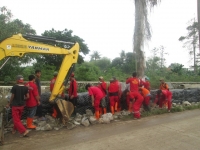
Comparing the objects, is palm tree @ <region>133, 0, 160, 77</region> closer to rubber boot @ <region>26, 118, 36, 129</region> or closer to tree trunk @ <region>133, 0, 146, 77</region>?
tree trunk @ <region>133, 0, 146, 77</region>

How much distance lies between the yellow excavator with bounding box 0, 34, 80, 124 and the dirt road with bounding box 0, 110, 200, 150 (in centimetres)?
85

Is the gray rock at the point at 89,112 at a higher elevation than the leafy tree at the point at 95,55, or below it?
below

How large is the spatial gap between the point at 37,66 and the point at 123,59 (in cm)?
2564

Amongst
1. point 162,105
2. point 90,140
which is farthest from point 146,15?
point 90,140

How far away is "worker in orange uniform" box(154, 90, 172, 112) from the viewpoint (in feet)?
28.1

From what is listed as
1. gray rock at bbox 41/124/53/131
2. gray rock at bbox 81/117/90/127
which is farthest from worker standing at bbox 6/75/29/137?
gray rock at bbox 81/117/90/127

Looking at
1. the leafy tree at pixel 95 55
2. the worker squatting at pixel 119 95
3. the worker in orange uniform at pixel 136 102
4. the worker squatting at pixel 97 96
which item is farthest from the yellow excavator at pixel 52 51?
the leafy tree at pixel 95 55

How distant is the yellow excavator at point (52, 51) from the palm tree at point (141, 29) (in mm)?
4341

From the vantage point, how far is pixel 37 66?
20.4 meters

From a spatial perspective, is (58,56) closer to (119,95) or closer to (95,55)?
(119,95)

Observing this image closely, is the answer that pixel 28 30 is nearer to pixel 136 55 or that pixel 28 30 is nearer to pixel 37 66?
pixel 37 66

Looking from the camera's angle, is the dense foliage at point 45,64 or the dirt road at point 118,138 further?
the dense foliage at point 45,64

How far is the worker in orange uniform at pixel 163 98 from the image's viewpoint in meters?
8.56

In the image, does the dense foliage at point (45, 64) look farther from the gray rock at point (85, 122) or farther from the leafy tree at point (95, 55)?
the leafy tree at point (95, 55)
